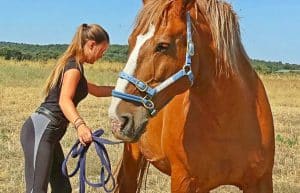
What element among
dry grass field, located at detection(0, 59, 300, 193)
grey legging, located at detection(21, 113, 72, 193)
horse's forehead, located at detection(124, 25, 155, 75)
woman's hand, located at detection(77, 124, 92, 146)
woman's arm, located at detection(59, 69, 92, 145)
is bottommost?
dry grass field, located at detection(0, 59, 300, 193)

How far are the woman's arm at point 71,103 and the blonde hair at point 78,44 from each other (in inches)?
5.1

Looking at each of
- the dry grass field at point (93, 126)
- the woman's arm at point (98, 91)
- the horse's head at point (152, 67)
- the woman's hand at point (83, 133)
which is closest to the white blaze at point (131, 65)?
the horse's head at point (152, 67)

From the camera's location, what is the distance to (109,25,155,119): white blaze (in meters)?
3.04

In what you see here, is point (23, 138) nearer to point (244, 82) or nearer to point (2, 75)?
point (244, 82)

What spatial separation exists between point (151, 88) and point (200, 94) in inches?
24.4

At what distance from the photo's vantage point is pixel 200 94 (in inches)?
144

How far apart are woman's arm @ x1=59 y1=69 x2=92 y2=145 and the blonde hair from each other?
0.13 metres

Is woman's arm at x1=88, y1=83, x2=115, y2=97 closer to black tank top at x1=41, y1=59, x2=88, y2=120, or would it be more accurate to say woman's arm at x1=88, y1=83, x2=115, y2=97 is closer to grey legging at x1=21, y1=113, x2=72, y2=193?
black tank top at x1=41, y1=59, x2=88, y2=120

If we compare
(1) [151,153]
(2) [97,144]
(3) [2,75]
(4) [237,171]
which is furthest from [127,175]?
(3) [2,75]

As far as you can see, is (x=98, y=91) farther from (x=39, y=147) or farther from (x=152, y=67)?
(x=152, y=67)

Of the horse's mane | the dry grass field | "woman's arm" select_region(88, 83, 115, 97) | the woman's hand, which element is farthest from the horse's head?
the dry grass field

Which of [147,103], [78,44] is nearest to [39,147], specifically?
[78,44]

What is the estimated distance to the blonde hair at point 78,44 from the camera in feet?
12.9

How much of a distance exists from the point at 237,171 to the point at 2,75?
2385 cm
